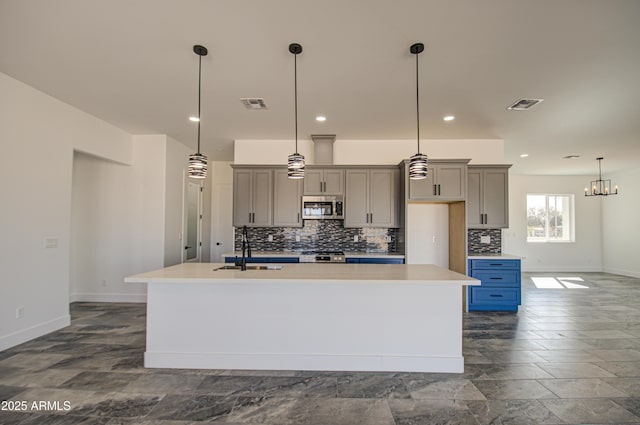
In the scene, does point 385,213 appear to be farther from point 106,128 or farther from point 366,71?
point 106,128

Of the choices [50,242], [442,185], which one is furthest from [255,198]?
[442,185]

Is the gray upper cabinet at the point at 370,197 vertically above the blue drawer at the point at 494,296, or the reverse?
the gray upper cabinet at the point at 370,197

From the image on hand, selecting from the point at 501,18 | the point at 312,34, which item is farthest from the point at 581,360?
the point at 312,34

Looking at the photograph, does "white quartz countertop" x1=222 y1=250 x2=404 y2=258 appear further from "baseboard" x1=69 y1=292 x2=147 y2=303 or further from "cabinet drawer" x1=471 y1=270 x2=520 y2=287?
"baseboard" x1=69 y1=292 x2=147 y2=303

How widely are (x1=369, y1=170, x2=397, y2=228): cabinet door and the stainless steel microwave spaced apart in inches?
20.3

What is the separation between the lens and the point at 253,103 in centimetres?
376

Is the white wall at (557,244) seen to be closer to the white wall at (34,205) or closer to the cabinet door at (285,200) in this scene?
the cabinet door at (285,200)

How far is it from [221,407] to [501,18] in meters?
3.53

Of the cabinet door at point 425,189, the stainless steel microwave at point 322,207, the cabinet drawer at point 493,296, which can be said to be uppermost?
the cabinet door at point 425,189

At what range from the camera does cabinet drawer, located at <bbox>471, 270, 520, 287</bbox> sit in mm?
4727

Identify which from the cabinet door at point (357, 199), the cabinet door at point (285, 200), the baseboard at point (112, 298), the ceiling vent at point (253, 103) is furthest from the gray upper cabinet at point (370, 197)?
the baseboard at point (112, 298)

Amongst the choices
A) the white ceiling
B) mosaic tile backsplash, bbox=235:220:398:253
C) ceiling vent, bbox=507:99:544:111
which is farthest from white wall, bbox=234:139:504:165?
ceiling vent, bbox=507:99:544:111

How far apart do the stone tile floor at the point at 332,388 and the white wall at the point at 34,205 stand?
0.37 meters

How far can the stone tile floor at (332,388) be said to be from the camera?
6.91ft
